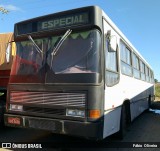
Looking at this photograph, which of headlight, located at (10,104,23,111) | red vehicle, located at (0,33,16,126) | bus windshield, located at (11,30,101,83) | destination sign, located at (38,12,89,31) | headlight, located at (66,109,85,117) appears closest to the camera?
headlight, located at (66,109,85,117)

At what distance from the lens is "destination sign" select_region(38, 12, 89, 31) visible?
6.01 meters

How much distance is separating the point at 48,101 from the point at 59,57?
100 centimetres

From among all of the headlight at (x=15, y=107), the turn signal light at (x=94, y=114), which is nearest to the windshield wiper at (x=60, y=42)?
the headlight at (x=15, y=107)

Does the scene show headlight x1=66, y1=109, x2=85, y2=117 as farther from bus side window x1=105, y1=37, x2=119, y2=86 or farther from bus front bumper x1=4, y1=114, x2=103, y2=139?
bus side window x1=105, y1=37, x2=119, y2=86

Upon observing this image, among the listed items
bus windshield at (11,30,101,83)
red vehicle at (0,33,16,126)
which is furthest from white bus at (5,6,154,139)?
red vehicle at (0,33,16,126)

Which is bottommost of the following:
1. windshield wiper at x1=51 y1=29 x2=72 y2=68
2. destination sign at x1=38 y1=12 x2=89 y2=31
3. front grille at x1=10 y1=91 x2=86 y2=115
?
front grille at x1=10 y1=91 x2=86 y2=115

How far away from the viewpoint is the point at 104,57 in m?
5.99

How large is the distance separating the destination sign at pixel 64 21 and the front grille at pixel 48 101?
156cm

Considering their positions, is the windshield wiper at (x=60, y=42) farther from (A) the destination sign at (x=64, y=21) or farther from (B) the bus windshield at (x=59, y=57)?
(A) the destination sign at (x=64, y=21)

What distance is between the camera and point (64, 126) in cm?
573

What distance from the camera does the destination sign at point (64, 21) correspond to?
19.7 ft

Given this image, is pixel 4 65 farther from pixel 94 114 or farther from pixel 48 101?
pixel 94 114

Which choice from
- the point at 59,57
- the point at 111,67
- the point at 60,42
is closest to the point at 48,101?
the point at 59,57

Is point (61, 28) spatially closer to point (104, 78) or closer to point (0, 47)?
point (104, 78)
